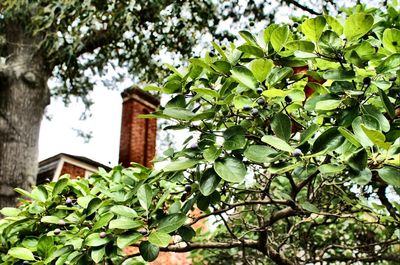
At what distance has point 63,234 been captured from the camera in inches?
89.9

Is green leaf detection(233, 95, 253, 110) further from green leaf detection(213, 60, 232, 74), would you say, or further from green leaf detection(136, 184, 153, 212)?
green leaf detection(136, 184, 153, 212)

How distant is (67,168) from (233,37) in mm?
6077

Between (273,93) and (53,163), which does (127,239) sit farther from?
(53,163)

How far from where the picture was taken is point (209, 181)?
1495 mm

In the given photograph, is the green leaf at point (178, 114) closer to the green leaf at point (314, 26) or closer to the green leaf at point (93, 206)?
the green leaf at point (314, 26)

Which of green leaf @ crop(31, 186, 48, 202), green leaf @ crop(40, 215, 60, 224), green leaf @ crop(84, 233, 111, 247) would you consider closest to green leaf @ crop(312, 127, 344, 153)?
green leaf @ crop(84, 233, 111, 247)

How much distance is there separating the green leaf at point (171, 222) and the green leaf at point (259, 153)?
0.34 metres

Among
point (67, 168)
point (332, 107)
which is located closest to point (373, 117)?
point (332, 107)

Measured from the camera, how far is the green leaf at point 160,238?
1518 mm

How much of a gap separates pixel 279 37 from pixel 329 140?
0.38 m

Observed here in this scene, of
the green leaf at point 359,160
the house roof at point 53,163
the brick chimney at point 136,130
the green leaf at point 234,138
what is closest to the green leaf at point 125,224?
the green leaf at point 234,138

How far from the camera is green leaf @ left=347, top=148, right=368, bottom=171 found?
1284mm

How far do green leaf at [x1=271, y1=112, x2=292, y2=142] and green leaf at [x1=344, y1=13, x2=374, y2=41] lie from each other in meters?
0.31

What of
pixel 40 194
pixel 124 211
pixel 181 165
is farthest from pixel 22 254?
pixel 181 165
